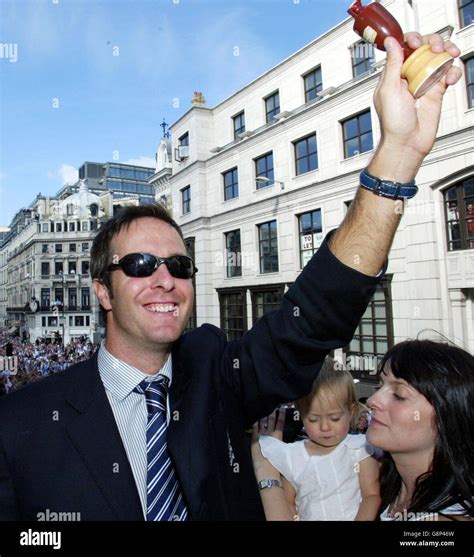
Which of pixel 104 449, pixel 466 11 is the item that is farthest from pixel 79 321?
pixel 104 449

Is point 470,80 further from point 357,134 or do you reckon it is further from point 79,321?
point 79,321

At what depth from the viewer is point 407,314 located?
15609 mm

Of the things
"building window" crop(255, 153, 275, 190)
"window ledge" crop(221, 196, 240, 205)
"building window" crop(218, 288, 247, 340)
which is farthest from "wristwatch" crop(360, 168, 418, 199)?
"window ledge" crop(221, 196, 240, 205)

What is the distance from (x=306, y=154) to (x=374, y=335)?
959 centimetres

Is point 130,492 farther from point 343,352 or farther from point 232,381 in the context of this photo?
point 343,352

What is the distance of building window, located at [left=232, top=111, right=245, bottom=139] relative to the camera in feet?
79.4

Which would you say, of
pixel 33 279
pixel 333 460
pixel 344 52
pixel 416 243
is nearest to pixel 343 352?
pixel 416 243

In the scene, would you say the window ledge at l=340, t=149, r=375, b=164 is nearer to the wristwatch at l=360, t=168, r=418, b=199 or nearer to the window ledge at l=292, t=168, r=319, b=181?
the window ledge at l=292, t=168, r=319, b=181

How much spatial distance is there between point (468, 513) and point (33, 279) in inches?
2230

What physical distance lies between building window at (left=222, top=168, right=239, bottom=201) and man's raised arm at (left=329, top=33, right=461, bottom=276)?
899 inches

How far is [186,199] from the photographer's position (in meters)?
27.8

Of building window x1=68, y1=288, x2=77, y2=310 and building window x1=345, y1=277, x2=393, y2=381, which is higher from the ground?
building window x1=68, y1=288, x2=77, y2=310

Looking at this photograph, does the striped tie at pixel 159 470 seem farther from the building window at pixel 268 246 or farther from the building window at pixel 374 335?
the building window at pixel 268 246

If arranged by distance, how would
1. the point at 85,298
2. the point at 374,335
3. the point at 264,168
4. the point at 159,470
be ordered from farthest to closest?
1. the point at 85,298
2. the point at 264,168
3. the point at 374,335
4. the point at 159,470
